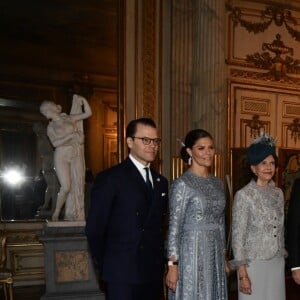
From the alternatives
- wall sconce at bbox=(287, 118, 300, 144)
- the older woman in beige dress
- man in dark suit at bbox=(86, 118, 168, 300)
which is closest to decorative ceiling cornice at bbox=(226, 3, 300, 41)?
wall sconce at bbox=(287, 118, 300, 144)

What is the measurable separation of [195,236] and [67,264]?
211 centimetres

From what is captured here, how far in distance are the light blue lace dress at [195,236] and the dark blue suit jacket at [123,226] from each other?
0.72 ft

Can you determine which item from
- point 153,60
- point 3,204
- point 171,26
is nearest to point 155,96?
point 153,60

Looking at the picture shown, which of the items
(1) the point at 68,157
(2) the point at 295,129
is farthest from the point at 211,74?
(1) the point at 68,157

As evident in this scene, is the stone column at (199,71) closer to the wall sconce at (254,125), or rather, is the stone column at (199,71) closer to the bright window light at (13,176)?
the wall sconce at (254,125)

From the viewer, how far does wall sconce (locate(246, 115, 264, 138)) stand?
665 centimetres

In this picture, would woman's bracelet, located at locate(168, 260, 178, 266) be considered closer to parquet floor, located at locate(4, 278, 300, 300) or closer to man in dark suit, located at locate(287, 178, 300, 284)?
man in dark suit, located at locate(287, 178, 300, 284)

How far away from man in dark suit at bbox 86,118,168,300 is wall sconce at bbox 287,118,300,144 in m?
4.78

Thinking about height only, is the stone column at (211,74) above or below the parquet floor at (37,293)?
above

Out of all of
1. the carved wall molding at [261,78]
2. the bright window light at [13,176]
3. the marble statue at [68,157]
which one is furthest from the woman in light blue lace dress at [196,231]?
the carved wall molding at [261,78]

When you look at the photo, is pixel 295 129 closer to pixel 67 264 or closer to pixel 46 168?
pixel 46 168

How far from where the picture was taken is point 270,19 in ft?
22.2

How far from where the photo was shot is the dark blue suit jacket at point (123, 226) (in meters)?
2.48

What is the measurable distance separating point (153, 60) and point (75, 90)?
0.99 meters
